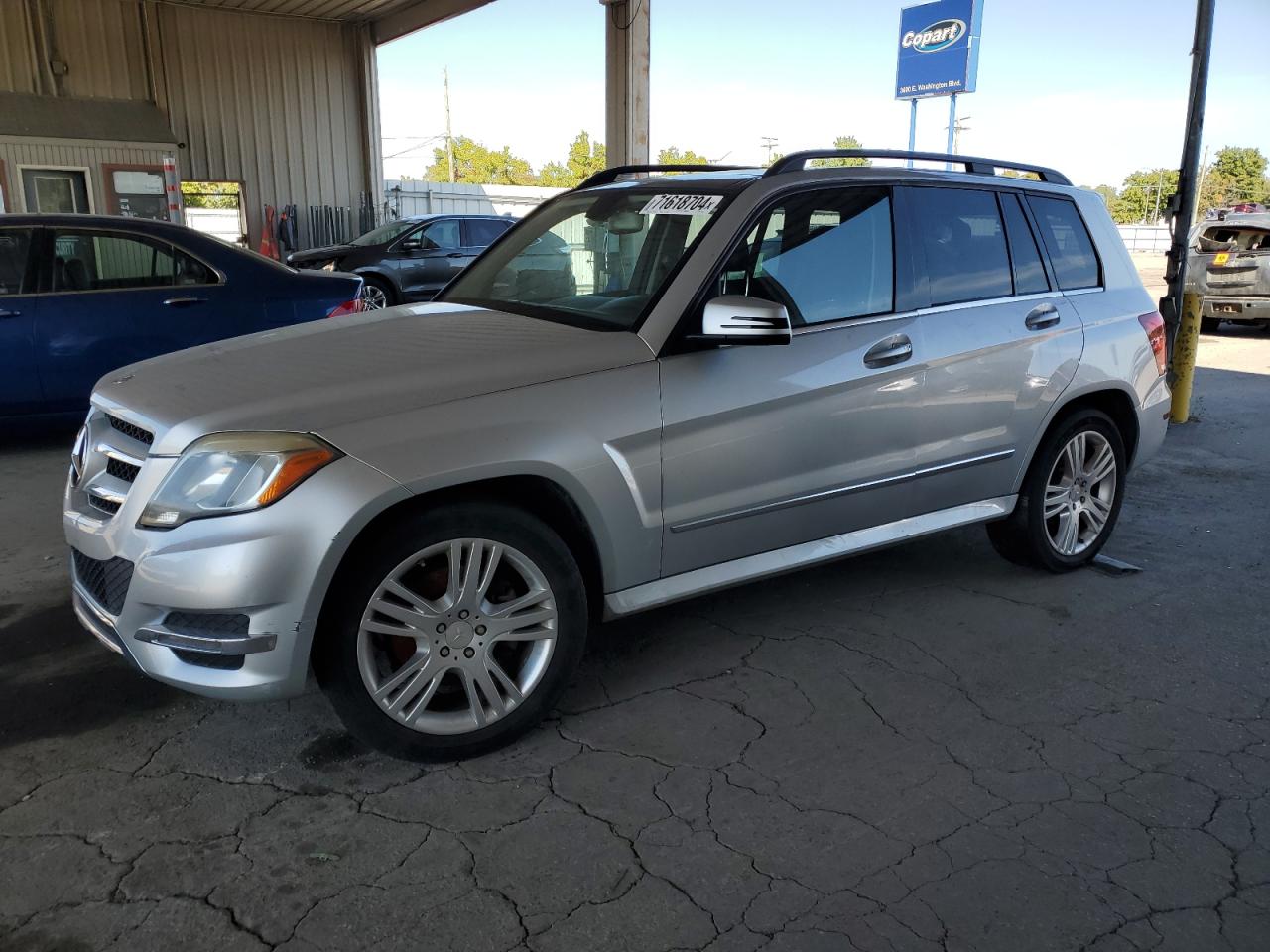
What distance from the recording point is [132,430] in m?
2.97

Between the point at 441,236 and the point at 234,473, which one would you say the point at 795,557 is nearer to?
the point at 234,473

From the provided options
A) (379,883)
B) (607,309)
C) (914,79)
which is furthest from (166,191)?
(914,79)

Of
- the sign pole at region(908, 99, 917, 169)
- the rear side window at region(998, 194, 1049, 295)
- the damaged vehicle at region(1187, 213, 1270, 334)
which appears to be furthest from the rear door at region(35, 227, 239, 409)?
the sign pole at region(908, 99, 917, 169)

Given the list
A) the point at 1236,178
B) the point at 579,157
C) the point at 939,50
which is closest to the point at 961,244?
the point at 939,50

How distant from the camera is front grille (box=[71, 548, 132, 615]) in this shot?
2738 millimetres

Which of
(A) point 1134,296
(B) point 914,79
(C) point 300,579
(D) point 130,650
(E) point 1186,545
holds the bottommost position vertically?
(E) point 1186,545

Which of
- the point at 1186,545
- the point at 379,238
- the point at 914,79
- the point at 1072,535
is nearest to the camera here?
the point at 1072,535

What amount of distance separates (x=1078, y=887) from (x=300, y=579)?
2.13 metres

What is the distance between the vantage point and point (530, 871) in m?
2.50

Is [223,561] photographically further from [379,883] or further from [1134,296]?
[1134,296]

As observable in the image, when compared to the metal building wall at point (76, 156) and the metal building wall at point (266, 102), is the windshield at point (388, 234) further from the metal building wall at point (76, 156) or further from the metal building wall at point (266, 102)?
Answer: the metal building wall at point (266, 102)

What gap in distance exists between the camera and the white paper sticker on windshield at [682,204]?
3.57 meters

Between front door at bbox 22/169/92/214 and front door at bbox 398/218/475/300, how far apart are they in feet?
16.8

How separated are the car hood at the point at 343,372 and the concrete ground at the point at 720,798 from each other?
1041 mm
